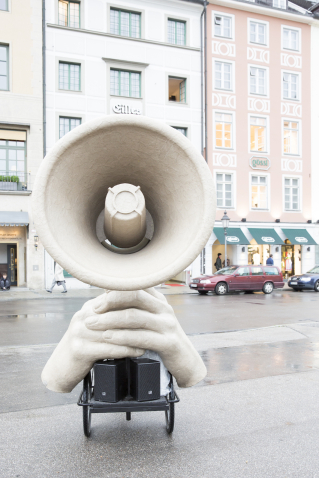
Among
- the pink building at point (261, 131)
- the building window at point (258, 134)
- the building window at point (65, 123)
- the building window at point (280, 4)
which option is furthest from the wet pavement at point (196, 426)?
the building window at point (280, 4)

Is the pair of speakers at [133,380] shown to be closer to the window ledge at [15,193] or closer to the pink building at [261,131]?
the window ledge at [15,193]

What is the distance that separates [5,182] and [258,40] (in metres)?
16.8

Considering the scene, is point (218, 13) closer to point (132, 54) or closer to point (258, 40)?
point (258, 40)

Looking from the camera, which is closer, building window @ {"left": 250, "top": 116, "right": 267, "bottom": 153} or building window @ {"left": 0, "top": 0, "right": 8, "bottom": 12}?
building window @ {"left": 0, "top": 0, "right": 8, "bottom": 12}

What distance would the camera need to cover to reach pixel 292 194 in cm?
2608

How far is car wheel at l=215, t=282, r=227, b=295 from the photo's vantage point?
18.5 m

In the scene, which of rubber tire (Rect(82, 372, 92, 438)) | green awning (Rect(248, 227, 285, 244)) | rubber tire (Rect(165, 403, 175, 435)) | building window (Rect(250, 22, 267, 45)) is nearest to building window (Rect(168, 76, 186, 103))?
building window (Rect(250, 22, 267, 45))

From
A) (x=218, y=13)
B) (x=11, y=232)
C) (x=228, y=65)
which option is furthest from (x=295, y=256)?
(x=11, y=232)

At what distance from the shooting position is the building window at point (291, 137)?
26.0 m

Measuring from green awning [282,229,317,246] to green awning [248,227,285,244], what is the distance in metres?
0.75

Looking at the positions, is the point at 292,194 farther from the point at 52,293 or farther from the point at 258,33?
the point at 52,293

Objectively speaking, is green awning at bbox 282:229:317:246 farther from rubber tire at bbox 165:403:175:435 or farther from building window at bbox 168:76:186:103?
rubber tire at bbox 165:403:175:435

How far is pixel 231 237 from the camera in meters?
23.6

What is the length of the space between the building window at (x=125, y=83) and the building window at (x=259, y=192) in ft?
27.7
